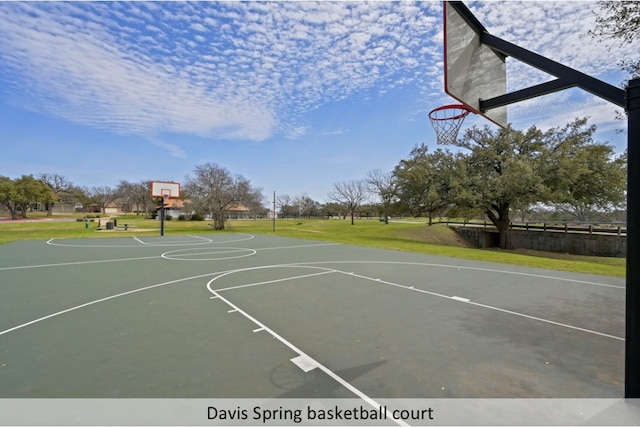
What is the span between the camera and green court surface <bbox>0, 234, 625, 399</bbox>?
9.84ft

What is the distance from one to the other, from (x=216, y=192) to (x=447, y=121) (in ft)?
88.7

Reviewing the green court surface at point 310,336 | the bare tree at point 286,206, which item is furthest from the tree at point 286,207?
the green court surface at point 310,336

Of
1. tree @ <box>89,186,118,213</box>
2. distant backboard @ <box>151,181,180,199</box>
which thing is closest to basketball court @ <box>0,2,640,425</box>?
distant backboard @ <box>151,181,180,199</box>

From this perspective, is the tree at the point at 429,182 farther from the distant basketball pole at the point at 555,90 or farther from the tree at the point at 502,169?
the distant basketball pole at the point at 555,90

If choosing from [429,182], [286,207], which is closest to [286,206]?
[286,207]

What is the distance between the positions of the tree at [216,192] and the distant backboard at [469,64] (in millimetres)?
28252

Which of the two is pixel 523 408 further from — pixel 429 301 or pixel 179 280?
pixel 179 280

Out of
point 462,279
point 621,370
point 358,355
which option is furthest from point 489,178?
point 358,355

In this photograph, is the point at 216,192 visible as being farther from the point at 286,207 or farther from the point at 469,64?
the point at 286,207

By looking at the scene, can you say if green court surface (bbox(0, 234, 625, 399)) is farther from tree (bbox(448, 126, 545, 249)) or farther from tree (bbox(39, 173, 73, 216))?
tree (bbox(39, 173, 73, 216))

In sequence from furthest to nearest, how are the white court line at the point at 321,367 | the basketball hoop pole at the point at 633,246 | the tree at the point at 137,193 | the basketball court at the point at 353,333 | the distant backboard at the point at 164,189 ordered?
1. the tree at the point at 137,193
2. the distant backboard at the point at 164,189
3. the basketball court at the point at 353,333
4. the white court line at the point at 321,367
5. the basketball hoop pole at the point at 633,246

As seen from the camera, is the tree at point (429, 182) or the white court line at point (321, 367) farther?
the tree at point (429, 182)

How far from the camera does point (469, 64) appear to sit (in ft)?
15.2

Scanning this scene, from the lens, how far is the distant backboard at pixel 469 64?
14.1ft
